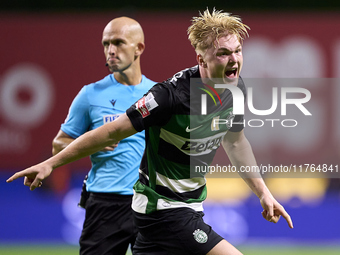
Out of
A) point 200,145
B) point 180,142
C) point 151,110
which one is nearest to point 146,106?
point 151,110

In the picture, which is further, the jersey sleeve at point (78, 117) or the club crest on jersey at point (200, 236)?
the jersey sleeve at point (78, 117)

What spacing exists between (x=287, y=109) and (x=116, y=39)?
3843 mm

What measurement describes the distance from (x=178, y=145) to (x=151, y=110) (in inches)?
12.4

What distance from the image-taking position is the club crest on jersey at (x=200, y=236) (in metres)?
2.91

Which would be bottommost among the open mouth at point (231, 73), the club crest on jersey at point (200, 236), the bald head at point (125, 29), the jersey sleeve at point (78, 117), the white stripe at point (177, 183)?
the club crest on jersey at point (200, 236)

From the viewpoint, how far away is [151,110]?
2.91 metres

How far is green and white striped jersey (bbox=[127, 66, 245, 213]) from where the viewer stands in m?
3.03

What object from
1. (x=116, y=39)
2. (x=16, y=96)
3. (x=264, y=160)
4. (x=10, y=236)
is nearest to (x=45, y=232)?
(x=10, y=236)

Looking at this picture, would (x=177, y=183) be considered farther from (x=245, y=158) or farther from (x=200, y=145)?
(x=245, y=158)

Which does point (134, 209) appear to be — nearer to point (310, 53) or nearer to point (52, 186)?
point (52, 186)

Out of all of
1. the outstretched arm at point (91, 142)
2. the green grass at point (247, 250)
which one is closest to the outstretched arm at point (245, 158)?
the outstretched arm at point (91, 142)

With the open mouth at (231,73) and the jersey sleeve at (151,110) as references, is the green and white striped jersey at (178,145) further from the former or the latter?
the open mouth at (231,73)

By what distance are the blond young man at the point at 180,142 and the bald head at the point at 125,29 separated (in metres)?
1.30

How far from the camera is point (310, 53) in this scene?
7.34 metres
